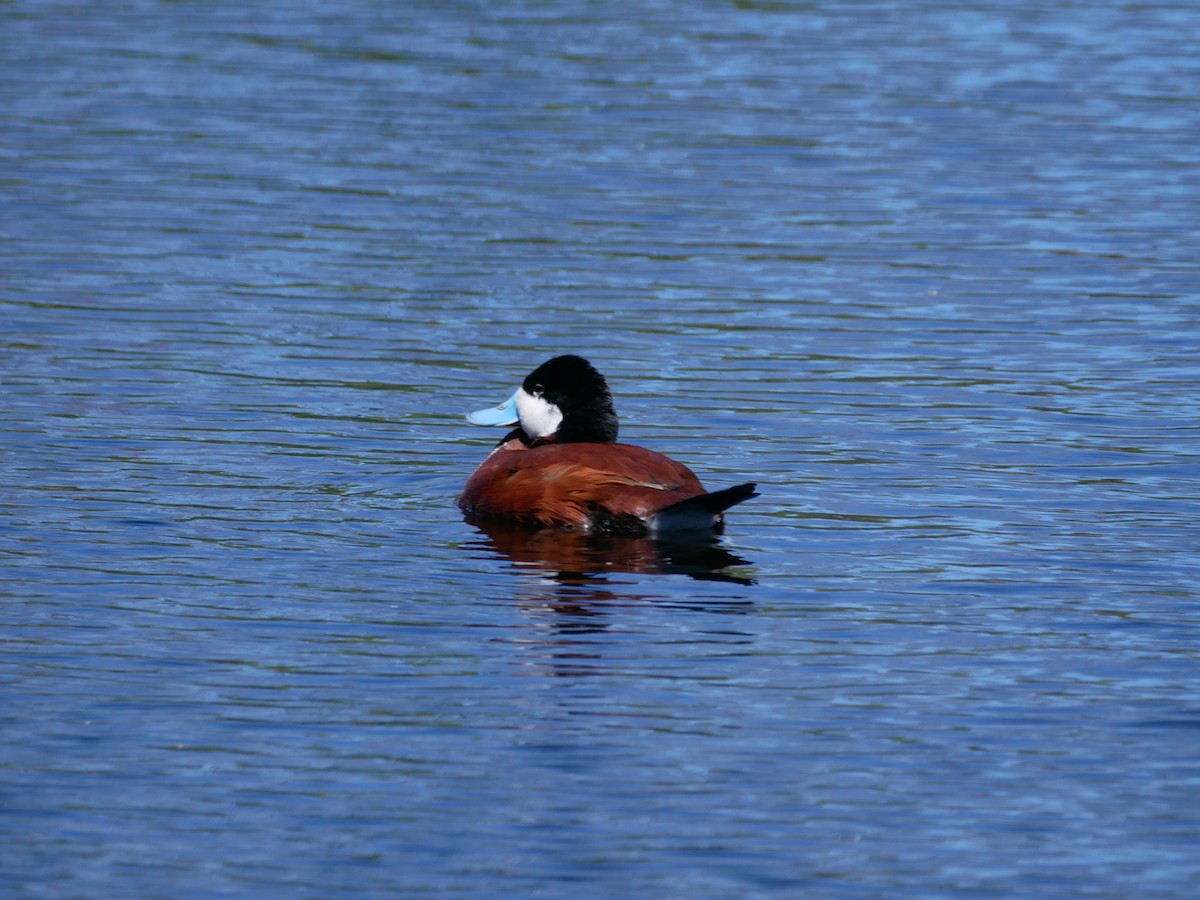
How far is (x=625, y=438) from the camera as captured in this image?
35.0ft

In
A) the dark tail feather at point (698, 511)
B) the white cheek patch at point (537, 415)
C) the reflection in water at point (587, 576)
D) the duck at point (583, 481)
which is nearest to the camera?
the reflection in water at point (587, 576)

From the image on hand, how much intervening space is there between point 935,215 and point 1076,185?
157 centimetres

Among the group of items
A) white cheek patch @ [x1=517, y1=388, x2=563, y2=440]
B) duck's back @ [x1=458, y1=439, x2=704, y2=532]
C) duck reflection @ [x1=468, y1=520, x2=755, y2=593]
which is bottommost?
duck reflection @ [x1=468, y1=520, x2=755, y2=593]

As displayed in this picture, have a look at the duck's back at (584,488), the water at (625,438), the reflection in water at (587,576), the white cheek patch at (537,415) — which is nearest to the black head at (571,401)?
the white cheek patch at (537,415)

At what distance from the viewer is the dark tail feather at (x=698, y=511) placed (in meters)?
8.37

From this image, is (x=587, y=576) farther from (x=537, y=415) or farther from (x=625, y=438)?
(x=625, y=438)

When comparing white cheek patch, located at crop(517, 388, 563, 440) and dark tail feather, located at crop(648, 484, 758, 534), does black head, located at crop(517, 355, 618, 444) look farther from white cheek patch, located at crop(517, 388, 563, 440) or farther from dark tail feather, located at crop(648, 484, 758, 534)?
dark tail feather, located at crop(648, 484, 758, 534)

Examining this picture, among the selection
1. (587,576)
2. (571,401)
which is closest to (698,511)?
(587,576)

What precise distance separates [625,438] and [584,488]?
5.90ft

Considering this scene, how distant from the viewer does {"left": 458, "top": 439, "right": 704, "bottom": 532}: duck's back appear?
8781 millimetres

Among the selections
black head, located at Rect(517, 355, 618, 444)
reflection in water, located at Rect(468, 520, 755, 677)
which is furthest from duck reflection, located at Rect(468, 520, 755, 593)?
black head, located at Rect(517, 355, 618, 444)

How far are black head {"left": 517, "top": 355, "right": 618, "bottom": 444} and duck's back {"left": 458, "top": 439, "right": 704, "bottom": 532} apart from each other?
0.36 m

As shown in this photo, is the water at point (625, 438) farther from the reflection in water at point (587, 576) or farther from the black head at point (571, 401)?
the black head at point (571, 401)

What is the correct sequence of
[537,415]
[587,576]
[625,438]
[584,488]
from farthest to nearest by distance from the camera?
[625,438]
[537,415]
[584,488]
[587,576]
